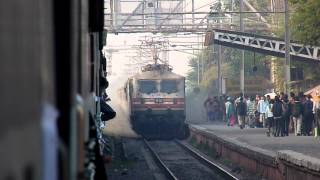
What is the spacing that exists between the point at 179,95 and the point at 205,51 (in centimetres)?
3515

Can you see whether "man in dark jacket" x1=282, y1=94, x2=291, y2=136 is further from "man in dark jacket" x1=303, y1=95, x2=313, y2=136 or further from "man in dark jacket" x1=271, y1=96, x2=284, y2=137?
"man in dark jacket" x1=303, y1=95, x2=313, y2=136

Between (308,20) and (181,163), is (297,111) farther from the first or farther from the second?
(181,163)

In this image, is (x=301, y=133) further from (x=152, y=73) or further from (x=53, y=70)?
(x=53, y=70)

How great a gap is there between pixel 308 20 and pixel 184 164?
22.3 feet

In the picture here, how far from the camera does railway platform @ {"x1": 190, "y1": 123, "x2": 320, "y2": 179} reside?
44.4 feet

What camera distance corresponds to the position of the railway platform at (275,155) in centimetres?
1355

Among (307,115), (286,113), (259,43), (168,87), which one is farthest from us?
(168,87)

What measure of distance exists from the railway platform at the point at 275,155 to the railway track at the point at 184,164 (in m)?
0.67

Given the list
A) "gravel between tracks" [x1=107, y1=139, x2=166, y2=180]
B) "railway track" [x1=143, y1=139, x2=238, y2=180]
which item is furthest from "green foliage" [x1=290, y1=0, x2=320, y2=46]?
"gravel between tracks" [x1=107, y1=139, x2=166, y2=180]

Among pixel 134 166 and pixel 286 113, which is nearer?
pixel 134 166

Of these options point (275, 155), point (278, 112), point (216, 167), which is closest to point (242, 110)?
point (278, 112)

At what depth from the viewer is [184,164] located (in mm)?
23625

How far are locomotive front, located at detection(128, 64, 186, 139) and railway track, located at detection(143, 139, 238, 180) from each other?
1551mm

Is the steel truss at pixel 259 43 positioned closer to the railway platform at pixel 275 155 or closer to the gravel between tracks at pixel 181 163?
the railway platform at pixel 275 155
